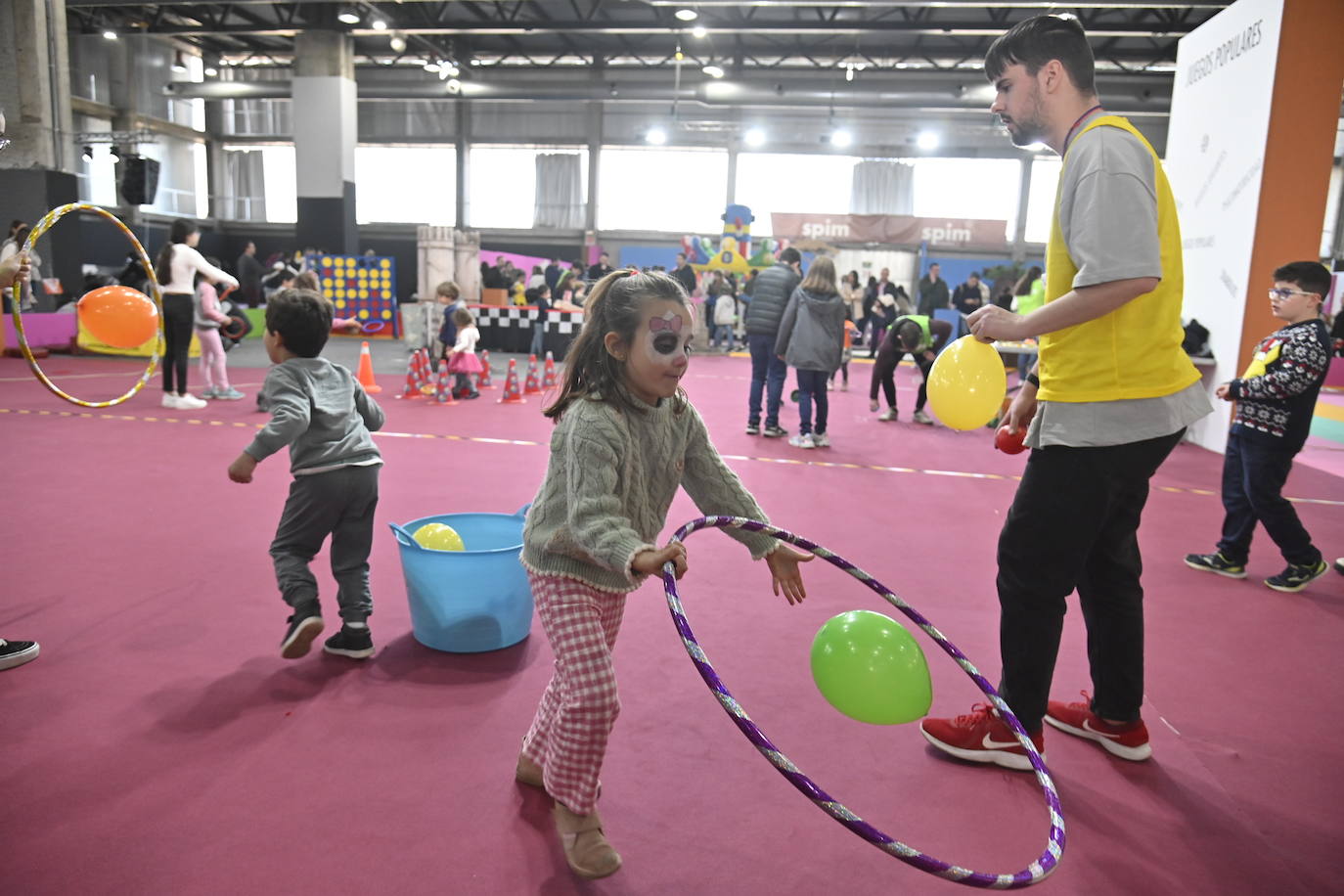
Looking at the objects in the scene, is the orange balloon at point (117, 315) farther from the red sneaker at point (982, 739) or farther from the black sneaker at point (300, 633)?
the red sneaker at point (982, 739)

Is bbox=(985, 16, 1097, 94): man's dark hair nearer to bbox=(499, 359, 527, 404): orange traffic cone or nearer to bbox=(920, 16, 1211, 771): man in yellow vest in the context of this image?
bbox=(920, 16, 1211, 771): man in yellow vest

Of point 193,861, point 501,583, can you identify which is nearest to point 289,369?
point 501,583

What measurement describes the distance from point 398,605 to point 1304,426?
4.34 m

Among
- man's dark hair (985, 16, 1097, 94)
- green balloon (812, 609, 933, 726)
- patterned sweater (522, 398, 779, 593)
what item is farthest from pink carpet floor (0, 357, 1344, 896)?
man's dark hair (985, 16, 1097, 94)

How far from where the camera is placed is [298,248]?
805 inches

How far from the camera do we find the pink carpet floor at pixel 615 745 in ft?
6.80

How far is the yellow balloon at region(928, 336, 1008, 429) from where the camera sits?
284 centimetres

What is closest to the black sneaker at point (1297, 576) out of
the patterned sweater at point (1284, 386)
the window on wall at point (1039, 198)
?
the patterned sweater at point (1284, 386)

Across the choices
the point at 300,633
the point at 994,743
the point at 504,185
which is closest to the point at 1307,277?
the point at 994,743

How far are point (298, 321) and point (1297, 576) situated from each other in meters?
4.79

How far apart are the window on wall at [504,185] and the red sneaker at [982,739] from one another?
85.9 feet

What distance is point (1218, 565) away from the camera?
4582 mm

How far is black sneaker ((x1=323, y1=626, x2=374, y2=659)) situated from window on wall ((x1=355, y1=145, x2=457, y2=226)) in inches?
1021

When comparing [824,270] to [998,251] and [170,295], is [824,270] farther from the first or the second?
[998,251]
